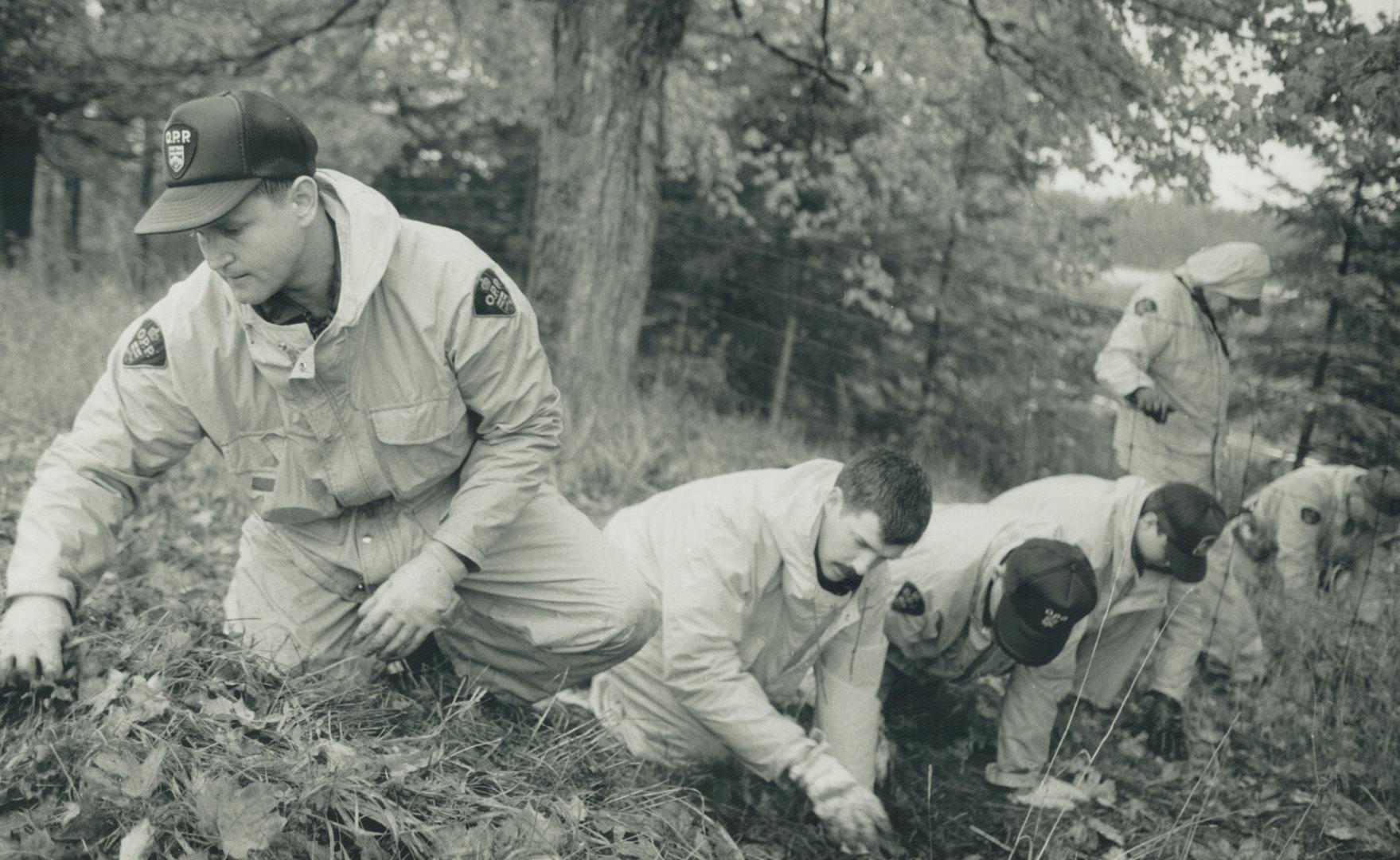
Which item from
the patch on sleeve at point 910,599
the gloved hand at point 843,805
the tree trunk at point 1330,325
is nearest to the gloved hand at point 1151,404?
the tree trunk at point 1330,325

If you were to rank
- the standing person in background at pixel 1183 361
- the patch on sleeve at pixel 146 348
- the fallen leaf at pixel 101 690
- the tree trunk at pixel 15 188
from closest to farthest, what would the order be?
the fallen leaf at pixel 101 690, the patch on sleeve at pixel 146 348, the standing person in background at pixel 1183 361, the tree trunk at pixel 15 188

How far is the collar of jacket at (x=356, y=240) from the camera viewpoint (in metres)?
2.55

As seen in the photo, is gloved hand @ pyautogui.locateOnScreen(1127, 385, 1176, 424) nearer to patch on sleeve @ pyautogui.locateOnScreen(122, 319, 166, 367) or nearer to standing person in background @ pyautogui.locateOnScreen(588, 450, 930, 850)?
standing person in background @ pyautogui.locateOnScreen(588, 450, 930, 850)

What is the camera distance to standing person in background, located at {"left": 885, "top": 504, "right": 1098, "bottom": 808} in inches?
145

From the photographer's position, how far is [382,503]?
3.01 metres

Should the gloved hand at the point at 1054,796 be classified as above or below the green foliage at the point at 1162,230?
below

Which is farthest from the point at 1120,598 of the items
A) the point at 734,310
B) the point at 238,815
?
the point at 734,310

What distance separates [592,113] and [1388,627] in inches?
164

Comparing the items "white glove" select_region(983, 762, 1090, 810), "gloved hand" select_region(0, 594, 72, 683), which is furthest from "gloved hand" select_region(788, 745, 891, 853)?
"gloved hand" select_region(0, 594, 72, 683)

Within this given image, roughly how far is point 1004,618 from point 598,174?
3.19 m

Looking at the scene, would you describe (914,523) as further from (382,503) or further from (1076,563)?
(382,503)

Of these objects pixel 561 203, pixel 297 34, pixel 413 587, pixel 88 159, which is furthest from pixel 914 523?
pixel 88 159

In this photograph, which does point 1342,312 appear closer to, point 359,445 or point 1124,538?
point 1124,538

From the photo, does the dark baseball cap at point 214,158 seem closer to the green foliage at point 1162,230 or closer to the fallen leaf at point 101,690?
the fallen leaf at point 101,690
